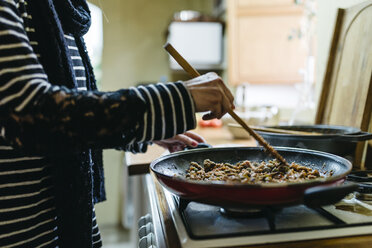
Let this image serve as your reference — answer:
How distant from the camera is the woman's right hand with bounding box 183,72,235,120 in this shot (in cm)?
70

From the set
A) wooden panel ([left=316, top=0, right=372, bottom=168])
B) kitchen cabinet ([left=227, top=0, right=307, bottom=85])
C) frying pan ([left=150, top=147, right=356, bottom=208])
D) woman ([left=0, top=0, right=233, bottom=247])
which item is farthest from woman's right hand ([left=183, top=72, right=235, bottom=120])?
kitchen cabinet ([left=227, top=0, right=307, bottom=85])

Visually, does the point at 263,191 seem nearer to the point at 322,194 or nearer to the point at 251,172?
the point at 322,194

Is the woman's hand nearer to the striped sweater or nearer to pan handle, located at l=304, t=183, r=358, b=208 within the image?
the striped sweater

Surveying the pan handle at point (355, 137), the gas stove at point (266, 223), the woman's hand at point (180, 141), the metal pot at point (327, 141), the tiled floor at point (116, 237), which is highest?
the pan handle at point (355, 137)

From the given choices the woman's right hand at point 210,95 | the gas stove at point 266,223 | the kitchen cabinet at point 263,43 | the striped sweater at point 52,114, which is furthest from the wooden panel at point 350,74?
the kitchen cabinet at point 263,43

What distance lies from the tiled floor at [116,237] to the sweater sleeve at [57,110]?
8.64 ft

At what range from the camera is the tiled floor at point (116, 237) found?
320cm

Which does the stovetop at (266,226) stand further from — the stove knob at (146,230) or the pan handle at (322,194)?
the stove knob at (146,230)

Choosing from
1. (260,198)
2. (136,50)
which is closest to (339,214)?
(260,198)

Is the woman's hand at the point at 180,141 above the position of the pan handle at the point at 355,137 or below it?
below

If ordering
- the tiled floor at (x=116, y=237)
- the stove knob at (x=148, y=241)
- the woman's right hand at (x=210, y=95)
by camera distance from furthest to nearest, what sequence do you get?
the tiled floor at (x=116, y=237)
the stove knob at (x=148, y=241)
the woman's right hand at (x=210, y=95)

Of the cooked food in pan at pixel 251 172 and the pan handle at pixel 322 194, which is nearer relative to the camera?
the pan handle at pixel 322 194

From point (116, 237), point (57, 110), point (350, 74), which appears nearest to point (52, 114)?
point (57, 110)

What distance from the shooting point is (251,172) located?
863 mm
